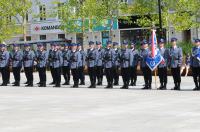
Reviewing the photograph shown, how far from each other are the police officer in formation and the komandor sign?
3003cm

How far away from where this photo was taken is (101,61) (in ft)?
70.1

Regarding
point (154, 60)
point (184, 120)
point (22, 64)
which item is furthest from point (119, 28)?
point (184, 120)

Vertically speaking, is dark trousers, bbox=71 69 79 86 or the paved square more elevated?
dark trousers, bbox=71 69 79 86

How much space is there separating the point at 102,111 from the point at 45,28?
4280cm

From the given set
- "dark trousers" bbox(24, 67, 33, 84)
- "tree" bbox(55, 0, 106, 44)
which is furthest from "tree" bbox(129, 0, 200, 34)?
"dark trousers" bbox(24, 67, 33, 84)

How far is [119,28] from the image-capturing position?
1970 inches

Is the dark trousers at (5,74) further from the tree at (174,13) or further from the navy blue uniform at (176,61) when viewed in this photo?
the tree at (174,13)

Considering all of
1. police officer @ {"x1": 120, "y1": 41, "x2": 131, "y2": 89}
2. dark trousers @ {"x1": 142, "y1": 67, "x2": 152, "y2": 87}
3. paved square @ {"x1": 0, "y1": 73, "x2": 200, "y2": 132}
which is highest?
police officer @ {"x1": 120, "y1": 41, "x2": 131, "y2": 89}

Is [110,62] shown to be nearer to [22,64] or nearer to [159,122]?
[22,64]

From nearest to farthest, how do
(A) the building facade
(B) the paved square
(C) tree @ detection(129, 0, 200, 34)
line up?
1. (B) the paved square
2. (C) tree @ detection(129, 0, 200, 34)
3. (A) the building facade

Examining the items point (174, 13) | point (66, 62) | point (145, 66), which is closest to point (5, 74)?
point (66, 62)

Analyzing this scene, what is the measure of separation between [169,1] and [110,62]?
753 inches

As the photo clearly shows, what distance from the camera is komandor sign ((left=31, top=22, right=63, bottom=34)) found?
177ft

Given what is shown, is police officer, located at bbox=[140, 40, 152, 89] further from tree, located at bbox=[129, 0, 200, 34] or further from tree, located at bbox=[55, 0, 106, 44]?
tree, located at bbox=[55, 0, 106, 44]
